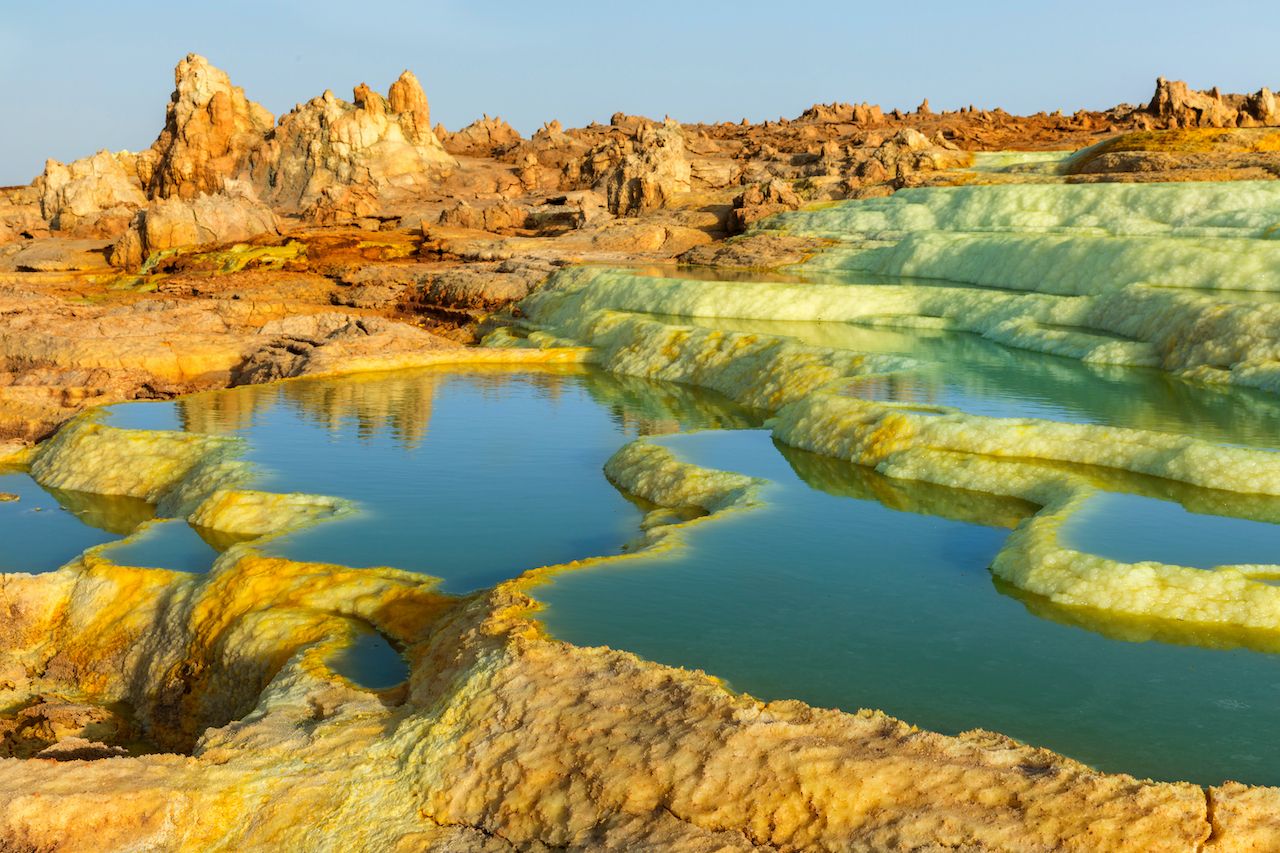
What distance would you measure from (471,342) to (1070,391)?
15.4 m

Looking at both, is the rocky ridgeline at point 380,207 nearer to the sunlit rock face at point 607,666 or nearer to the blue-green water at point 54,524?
the blue-green water at point 54,524

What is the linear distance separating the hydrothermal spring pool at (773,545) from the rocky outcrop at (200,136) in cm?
3990

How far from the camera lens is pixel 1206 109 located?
143ft

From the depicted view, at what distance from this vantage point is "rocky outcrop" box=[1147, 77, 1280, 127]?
4253cm

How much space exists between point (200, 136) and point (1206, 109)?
43.4 metres

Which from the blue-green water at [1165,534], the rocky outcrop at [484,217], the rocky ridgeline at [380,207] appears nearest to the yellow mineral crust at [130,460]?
the rocky ridgeline at [380,207]

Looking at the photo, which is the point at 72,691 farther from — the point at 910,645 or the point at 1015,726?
the point at 1015,726

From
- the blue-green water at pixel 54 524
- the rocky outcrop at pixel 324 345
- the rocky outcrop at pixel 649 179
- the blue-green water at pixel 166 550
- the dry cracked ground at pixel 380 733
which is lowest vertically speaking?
the blue-green water at pixel 54 524

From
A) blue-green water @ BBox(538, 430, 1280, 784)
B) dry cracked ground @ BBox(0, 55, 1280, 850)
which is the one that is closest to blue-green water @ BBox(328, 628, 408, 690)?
dry cracked ground @ BBox(0, 55, 1280, 850)

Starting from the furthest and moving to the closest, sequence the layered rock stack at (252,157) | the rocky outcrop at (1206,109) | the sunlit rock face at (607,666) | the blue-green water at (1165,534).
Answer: the layered rock stack at (252,157) < the rocky outcrop at (1206,109) < the blue-green water at (1165,534) < the sunlit rock face at (607,666)

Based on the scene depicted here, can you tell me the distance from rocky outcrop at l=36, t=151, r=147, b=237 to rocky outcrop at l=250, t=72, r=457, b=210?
6066 millimetres

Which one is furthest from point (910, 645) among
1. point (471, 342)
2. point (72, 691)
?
point (471, 342)

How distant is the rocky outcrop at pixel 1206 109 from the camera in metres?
42.5


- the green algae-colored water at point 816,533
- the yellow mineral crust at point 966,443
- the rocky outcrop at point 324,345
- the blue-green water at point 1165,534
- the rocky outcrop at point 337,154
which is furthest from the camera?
the rocky outcrop at point 337,154
